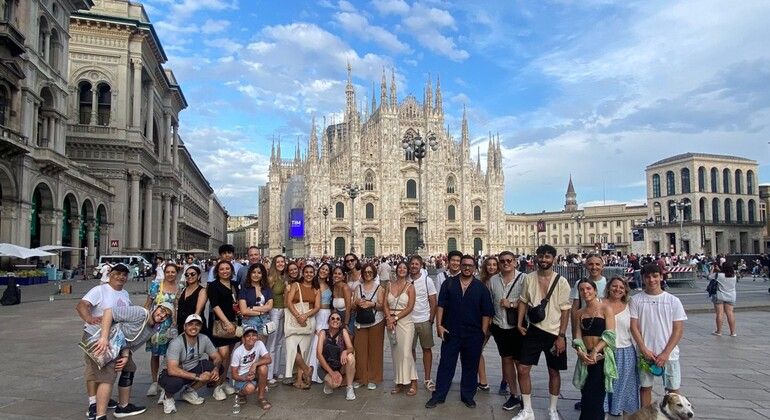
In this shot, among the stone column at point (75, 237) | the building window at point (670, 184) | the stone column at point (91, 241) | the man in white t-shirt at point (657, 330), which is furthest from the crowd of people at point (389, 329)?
the building window at point (670, 184)

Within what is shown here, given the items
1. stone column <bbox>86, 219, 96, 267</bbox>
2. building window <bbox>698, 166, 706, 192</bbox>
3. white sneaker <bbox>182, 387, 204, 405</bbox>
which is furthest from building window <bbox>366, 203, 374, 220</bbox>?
white sneaker <bbox>182, 387, 204, 405</bbox>

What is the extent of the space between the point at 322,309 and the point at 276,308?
2.12 feet

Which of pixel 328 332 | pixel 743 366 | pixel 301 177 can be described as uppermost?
pixel 301 177

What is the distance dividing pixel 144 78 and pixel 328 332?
1427 inches

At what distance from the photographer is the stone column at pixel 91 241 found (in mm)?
29531

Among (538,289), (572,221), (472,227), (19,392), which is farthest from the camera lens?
(572,221)

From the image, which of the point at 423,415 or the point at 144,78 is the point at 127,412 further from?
the point at 144,78

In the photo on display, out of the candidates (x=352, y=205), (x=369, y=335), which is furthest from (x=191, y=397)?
(x=352, y=205)

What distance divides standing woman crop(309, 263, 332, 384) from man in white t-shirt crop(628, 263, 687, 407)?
11.0ft

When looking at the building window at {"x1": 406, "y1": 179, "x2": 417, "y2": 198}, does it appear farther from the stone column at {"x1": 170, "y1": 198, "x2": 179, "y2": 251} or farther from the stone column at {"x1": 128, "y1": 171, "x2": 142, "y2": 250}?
the stone column at {"x1": 128, "y1": 171, "x2": 142, "y2": 250}

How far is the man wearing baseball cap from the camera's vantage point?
210 inches

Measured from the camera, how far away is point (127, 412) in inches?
209

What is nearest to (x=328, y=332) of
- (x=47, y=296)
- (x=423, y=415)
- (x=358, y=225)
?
(x=423, y=415)

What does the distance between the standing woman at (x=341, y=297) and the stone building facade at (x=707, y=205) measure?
54892mm
